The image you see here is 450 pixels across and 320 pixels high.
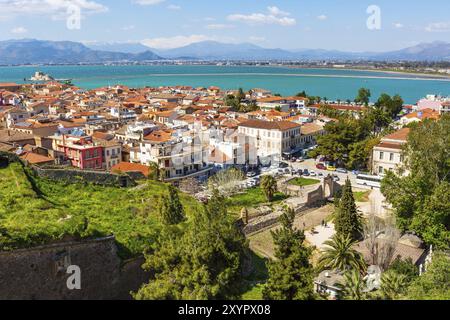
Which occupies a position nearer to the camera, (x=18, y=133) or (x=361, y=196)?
(x=361, y=196)

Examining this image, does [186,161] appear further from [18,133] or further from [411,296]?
[411,296]

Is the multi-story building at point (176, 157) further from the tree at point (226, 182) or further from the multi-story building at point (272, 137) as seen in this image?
the multi-story building at point (272, 137)

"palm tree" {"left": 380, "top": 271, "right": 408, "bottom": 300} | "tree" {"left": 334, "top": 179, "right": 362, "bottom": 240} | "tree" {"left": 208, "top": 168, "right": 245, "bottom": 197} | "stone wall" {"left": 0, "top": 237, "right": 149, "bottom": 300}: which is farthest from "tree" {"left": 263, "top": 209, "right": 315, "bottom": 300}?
"tree" {"left": 208, "top": 168, "right": 245, "bottom": 197}

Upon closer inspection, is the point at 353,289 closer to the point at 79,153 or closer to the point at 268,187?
the point at 268,187

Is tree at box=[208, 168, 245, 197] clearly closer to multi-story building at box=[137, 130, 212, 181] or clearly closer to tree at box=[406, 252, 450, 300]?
multi-story building at box=[137, 130, 212, 181]

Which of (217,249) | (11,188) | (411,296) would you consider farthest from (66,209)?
(411,296)
